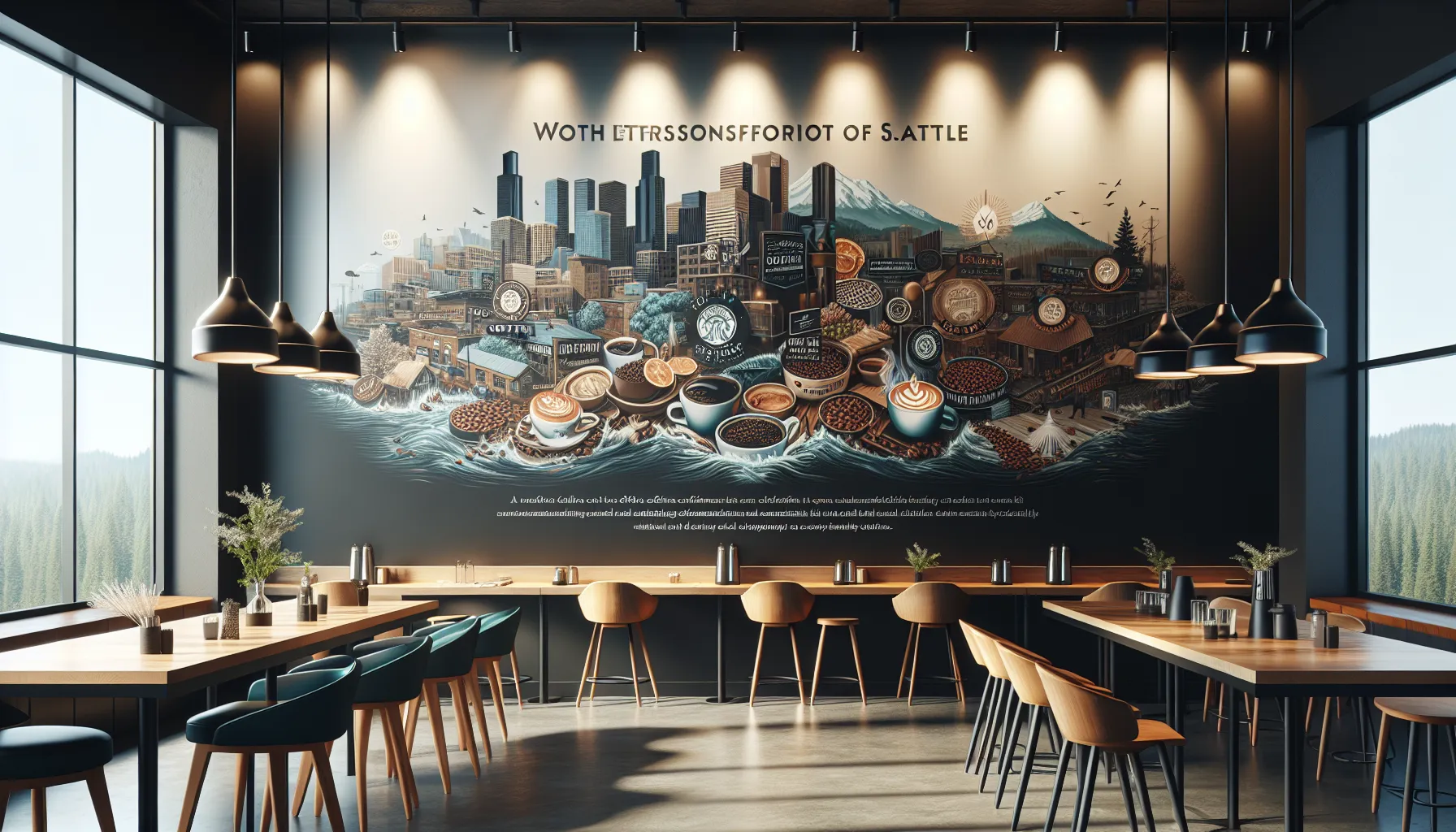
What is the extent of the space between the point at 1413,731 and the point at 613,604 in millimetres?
4674

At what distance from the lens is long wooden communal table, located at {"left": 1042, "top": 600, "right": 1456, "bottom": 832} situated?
12.5ft

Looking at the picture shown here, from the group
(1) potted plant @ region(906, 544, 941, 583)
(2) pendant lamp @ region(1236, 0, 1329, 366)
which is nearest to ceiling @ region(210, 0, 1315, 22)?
(2) pendant lamp @ region(1236, 0, 1329, 366)

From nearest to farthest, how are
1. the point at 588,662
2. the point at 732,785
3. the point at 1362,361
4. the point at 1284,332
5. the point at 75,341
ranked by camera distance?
the point at 1284,332 < the point at 732,785 < the point at 75,341 < the point at 1362,361 < the point at 588,662

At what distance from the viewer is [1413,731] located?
446 cm

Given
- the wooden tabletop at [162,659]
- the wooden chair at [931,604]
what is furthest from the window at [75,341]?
the wooden chair at [931,604]

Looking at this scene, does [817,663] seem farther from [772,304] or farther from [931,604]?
[772,304]

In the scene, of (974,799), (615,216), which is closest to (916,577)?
(974,799)

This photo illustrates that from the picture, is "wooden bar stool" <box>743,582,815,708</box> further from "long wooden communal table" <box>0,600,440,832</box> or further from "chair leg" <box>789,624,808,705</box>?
"long wooden communal table" <box>0,600,440,832</box>

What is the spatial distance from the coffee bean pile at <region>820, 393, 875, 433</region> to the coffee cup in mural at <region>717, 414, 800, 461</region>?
241 millimetres

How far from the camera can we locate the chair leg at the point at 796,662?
297 inches

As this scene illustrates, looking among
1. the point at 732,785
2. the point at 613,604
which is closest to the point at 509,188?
the point at 613,604

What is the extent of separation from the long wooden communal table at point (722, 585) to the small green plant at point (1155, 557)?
0.38 feet

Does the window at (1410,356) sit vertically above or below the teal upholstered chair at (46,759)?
above

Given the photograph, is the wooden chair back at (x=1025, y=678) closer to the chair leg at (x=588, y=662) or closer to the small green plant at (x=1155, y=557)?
the small green plant at (x=1155, y=557)
